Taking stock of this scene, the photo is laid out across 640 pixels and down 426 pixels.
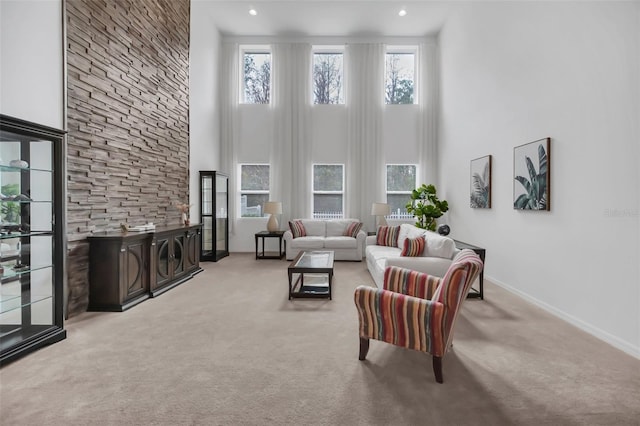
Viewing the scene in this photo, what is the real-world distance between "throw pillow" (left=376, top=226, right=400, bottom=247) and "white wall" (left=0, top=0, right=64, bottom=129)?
4.79m

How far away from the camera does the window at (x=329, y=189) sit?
25.2 ft

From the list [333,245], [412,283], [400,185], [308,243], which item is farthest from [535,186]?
[308,243]

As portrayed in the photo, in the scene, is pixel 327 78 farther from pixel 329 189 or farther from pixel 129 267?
pixel 129 267

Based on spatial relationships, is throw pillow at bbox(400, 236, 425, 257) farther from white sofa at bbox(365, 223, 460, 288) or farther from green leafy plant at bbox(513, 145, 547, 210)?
green leafy plant at bbox(513, 145, 547, 210)

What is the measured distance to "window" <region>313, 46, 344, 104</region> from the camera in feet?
25.1

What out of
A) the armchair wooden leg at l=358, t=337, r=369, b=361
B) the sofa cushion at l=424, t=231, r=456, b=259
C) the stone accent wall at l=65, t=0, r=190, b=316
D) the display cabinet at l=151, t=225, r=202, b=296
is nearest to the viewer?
the armchair wooden leg at l=358, t=337, r=369, b=361

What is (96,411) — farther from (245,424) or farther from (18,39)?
(18,39)

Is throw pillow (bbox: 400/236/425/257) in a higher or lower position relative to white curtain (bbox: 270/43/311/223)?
lower

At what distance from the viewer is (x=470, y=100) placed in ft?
18.6

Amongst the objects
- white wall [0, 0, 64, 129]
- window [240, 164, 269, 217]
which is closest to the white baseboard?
window [240, 164, 269, 217]

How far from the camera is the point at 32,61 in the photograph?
2.94 meters

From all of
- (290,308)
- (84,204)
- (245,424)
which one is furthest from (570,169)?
(84,204)

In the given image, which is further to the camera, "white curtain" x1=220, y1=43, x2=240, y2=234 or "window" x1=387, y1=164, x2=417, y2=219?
"window" x1=387, y1=164, x2=417, y2=219

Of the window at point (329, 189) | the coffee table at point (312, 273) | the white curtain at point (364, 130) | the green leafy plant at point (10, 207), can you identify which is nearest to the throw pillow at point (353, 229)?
the white curtain at point (364, 130)
